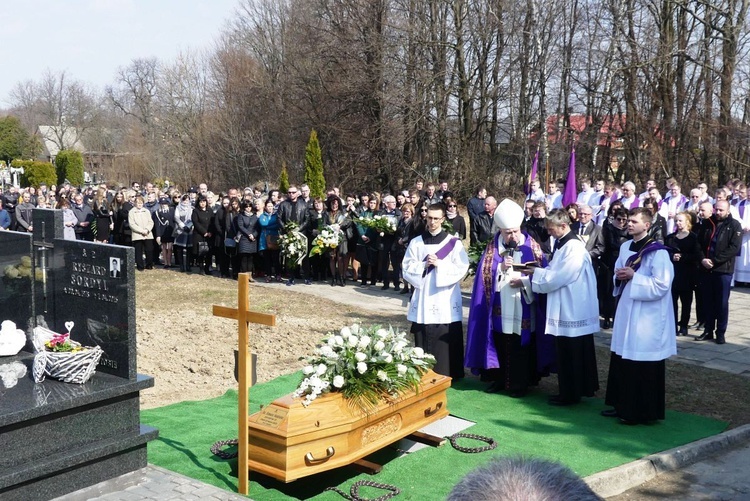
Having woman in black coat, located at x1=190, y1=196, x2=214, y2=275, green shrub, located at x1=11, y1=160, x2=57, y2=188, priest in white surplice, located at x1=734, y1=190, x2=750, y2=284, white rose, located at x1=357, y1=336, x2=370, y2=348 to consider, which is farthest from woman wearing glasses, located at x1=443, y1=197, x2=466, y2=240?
green shrub, located at x1=11, y1=160, x2=57, y2=188

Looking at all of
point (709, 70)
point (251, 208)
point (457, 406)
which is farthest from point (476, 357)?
point (709, 70)

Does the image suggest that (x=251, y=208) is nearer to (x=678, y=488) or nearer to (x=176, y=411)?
(x=176, y=411)

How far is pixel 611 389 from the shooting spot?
7.99 meters

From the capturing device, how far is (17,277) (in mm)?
6941

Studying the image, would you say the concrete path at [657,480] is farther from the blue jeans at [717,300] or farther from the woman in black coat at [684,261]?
the woman in black coat at [684,261]

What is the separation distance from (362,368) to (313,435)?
659mm

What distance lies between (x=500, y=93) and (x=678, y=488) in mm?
28156

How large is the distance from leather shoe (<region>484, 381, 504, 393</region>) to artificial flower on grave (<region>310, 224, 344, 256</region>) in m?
7.75

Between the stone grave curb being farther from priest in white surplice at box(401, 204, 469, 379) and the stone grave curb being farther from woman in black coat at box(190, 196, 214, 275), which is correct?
woman in black coat at box(190, 196, 214, 275)

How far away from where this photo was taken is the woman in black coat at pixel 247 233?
673 inches

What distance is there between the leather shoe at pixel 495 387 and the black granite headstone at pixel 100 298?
13.3 ft

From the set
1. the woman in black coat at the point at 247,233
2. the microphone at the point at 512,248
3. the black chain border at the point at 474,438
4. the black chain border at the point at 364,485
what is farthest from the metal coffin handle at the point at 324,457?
the woman in black coat at the point at 247,233

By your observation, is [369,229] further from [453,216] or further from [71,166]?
[71,166]

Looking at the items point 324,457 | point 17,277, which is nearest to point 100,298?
point 17,277
